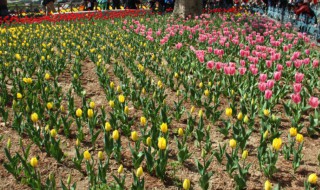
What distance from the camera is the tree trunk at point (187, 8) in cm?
1563

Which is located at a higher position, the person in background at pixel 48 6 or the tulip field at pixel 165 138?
the person in background at pixel 48 6

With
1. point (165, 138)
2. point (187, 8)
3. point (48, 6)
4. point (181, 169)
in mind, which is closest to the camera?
point (181, 169)

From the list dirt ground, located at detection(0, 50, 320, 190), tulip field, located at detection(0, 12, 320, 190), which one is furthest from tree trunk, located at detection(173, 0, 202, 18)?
dirt ground, located at detection(0, 50, 320, 190)

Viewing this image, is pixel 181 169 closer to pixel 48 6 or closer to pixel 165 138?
pixel 165 138

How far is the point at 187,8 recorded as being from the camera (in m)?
15.7

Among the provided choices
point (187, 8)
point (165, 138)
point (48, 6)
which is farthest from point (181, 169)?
point (48, 6)

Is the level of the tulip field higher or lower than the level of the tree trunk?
lower

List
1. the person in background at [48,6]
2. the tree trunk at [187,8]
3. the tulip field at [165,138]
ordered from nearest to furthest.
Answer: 1. the tulip field at [165,138]
2. the tree trunk at [187,8]
3. the person in background at [48,6]

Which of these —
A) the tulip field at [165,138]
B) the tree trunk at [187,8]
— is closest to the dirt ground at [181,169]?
the tulip field at [165,138]

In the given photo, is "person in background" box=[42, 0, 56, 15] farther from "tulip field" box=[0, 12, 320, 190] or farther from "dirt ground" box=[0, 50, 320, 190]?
"dirt ground" box=[0, 50, 320, 190]

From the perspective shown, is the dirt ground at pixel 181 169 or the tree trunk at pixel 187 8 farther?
the tree trunk at pixel 187 8

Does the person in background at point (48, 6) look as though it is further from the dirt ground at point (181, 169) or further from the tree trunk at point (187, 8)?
the dirt ground at point (181, 169)

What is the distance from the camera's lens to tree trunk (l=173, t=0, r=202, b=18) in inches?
615

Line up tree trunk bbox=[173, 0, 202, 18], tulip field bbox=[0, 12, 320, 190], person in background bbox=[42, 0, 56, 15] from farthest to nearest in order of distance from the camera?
person in background bbox=[42, 0, 56, 15], tree trunk bbox=[173, 0, 202, 18], tulip field bbox=[0, 12, 320, 190]
